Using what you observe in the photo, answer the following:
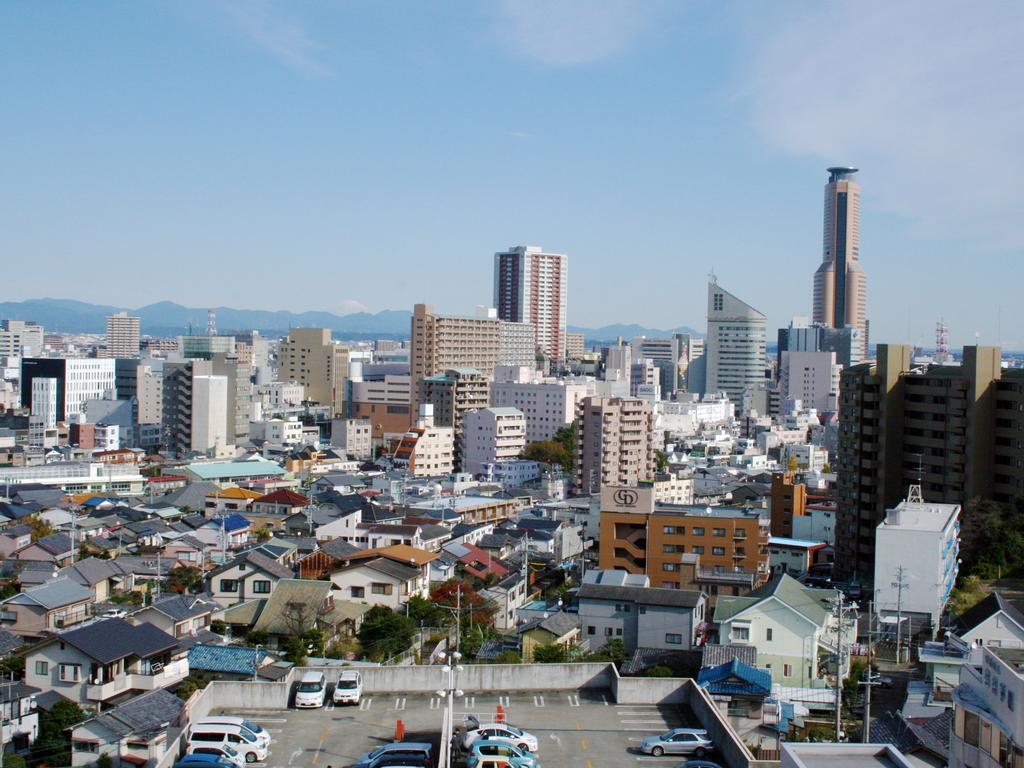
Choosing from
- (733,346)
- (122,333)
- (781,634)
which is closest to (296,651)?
(781,634)

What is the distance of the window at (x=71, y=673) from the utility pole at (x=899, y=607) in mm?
8687

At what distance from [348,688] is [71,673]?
5024 mm

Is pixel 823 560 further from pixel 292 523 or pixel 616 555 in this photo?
pixel 292 523

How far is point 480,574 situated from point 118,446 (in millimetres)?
21684

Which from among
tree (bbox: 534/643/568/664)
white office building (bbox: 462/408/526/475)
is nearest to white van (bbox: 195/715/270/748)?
tree (bbox: 534/643/568/664)

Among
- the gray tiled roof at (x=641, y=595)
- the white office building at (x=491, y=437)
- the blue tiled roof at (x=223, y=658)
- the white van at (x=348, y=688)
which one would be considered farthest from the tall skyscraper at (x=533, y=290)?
the white van at (x=348, y=688)

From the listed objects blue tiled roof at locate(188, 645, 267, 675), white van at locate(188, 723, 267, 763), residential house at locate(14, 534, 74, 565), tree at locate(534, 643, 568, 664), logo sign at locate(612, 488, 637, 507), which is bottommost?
residential house at locate(14, 534, 74, 565)

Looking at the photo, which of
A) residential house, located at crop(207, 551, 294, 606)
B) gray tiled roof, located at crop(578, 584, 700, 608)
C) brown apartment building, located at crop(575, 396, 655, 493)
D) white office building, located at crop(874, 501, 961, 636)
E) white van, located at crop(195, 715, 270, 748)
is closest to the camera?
white van, located at crop(195, 715, 270, 748)

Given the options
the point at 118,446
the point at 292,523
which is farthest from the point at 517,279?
the point at 292,523

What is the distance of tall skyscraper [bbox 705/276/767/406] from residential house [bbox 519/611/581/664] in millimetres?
51316

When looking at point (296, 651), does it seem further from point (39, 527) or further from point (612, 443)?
point (612, 443)

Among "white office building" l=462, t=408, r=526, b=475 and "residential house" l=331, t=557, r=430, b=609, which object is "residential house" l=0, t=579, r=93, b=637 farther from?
"white office building" l=462, t=408, r=526, b=475

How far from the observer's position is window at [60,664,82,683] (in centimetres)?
950

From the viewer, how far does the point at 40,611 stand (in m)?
11.9
